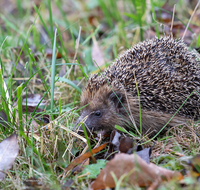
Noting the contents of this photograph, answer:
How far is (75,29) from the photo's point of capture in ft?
23.7

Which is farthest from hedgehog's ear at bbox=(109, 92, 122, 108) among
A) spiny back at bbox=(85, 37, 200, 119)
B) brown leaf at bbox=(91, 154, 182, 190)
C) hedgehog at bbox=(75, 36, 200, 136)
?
brown leaf at bbox=(91, 154, 182, 190)

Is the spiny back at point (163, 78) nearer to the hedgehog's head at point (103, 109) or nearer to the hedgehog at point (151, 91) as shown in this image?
the hedgehog at point (151, 91)

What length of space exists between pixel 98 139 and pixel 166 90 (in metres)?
1.27

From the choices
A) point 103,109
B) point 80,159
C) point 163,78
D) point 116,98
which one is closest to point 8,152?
point 80,159

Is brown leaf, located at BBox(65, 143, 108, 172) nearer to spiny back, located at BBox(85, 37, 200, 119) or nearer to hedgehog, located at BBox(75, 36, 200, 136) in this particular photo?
hedgehog, located at BBox(75, 36, 200, 136)

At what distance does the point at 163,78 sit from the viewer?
3877 mm

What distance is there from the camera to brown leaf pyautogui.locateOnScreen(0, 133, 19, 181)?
282cm

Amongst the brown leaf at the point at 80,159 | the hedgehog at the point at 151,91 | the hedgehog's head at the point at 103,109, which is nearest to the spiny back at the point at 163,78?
the hedgehog at the point at 151,91

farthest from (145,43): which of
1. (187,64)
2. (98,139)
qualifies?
(98,139)

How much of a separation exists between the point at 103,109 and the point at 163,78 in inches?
40.5

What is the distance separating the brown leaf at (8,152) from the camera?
2.82 m

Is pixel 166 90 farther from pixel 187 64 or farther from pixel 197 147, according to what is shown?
pixel 197 147

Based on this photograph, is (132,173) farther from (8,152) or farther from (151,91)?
(151,91)

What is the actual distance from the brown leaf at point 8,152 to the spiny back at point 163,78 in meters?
1.54
